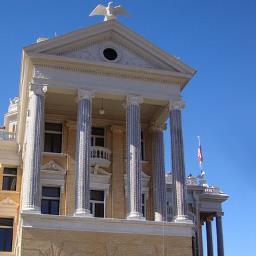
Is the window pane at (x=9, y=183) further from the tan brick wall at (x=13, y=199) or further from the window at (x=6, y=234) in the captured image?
the window at (x=6, y=234)

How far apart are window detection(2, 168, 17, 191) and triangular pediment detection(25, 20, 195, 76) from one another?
1003 centimetres

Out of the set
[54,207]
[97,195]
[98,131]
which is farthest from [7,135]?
[97,195]

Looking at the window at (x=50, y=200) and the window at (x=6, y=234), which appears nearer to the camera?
the window at (x=50, y=200)

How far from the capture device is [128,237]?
92.1ft

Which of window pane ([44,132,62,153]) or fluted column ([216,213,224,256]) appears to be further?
fluted column ([216,213,224,256])

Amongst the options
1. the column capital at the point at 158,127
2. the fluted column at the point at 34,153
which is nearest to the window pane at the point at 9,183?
the fluted column at the point at 34,153

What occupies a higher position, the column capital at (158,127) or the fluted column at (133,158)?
the column capital at (158,127)

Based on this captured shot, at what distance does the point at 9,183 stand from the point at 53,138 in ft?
17.8

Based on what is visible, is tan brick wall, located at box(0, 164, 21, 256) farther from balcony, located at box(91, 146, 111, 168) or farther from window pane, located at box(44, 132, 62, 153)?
balcony, located at box(91, 146, 111, 168)

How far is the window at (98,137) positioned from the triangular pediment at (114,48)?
5.08m

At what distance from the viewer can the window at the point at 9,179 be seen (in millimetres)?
36906

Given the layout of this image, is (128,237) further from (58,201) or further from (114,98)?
(114,98)

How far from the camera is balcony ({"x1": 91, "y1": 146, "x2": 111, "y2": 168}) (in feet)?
109

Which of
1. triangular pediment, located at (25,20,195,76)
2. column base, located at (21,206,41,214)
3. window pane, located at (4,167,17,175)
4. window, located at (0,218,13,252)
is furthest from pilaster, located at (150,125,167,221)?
window pane, located at (4,167,17,175)
